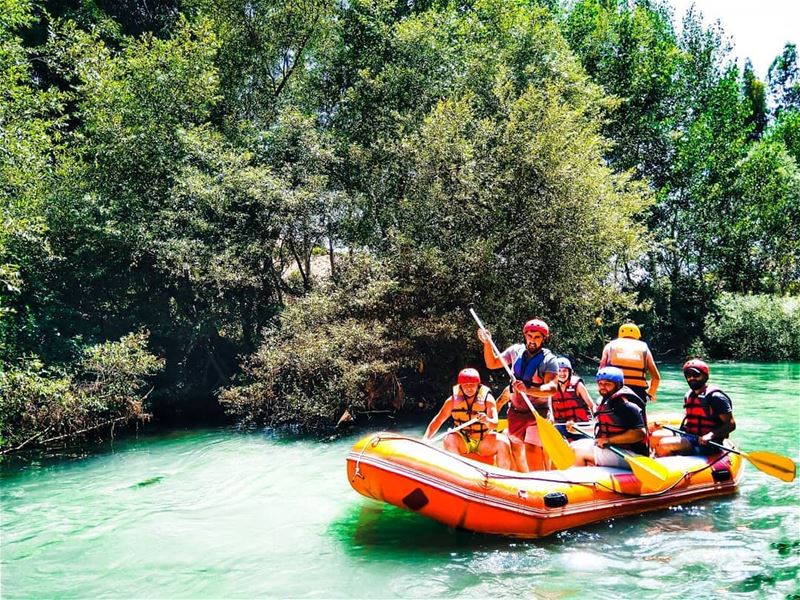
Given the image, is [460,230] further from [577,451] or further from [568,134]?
[577,451]

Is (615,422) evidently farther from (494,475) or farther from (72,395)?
(72,395)

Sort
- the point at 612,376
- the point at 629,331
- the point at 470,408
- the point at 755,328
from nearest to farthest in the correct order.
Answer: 1. the point at 612,376
2. the point at 470,408
3. the point at 629,331
4. the point at 755,328

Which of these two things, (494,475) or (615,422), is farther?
(615,422)

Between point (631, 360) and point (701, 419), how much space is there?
3.31ft

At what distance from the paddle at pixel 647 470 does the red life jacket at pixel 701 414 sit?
36.4 inches

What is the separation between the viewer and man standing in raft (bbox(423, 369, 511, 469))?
670 centimetres

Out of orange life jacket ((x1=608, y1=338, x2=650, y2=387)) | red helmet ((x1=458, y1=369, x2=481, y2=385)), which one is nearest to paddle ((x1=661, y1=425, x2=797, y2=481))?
orange life jacket ((x1=608, y1=338, x2=650, y2=387))

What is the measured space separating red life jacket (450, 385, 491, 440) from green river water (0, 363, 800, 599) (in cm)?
100

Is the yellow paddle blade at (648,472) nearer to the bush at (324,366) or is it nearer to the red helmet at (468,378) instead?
the red helmet at (468,378)

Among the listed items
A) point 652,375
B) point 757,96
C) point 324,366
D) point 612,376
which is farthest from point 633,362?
point 757,96

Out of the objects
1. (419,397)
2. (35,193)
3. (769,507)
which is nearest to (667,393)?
(419,397)

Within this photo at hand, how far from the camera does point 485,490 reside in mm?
5812

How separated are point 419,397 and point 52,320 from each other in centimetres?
695

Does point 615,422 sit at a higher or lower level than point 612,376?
lower
